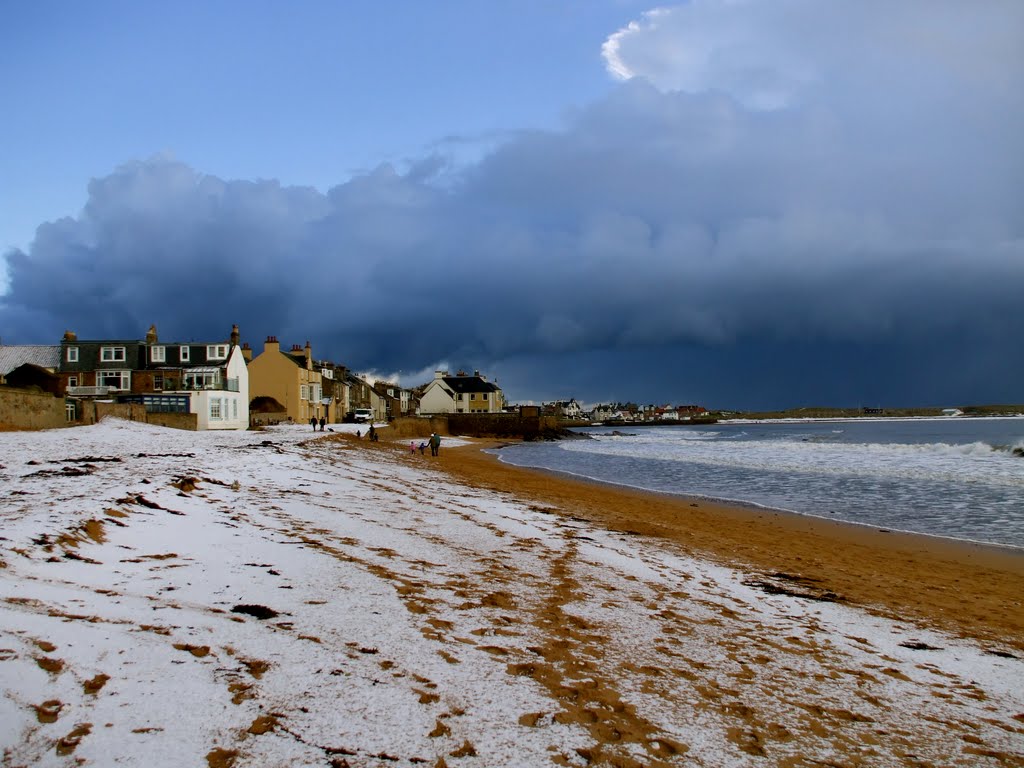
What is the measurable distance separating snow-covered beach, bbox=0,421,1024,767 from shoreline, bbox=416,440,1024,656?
739 millimetres

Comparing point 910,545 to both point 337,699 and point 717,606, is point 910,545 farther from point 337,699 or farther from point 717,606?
point 337,699

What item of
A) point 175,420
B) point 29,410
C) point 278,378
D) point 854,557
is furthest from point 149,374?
point 854,557

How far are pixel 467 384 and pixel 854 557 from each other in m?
104

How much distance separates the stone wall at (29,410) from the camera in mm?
22984

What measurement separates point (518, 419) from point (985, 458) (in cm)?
6439

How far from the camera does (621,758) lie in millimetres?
3738

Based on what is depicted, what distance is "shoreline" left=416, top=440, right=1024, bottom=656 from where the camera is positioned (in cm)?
816

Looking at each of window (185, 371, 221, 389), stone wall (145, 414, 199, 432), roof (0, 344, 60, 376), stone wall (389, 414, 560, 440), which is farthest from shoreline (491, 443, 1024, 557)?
stone wall (389, 414, 560, 440)

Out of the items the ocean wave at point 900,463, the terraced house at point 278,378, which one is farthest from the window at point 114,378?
the ocean wave at point 900,463

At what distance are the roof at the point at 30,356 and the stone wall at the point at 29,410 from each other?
893 inches

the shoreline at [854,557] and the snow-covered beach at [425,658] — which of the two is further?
the shoreline at [854,557]

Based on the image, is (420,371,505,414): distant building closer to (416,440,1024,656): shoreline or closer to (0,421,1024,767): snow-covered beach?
(416,440,1024,656): shoreline

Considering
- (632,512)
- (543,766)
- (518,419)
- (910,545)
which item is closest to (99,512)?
(543,766)

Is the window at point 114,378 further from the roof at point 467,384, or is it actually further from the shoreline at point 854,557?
the roof at point 467,384
